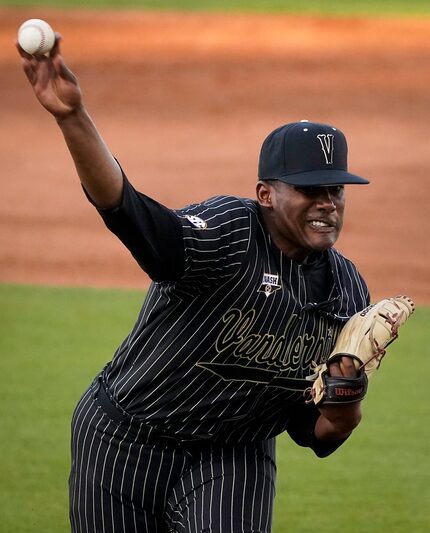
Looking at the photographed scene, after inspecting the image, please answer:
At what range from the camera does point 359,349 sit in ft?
13.5

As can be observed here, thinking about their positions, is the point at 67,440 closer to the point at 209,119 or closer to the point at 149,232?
the point at 149,232

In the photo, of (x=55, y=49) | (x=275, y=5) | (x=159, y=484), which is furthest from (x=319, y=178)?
(x=275, y=5)

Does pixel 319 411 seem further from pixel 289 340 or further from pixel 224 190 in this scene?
pixel 224 190

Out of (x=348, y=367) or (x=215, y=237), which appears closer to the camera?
(x=215, y=237)

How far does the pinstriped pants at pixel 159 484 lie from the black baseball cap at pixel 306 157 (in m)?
0.92

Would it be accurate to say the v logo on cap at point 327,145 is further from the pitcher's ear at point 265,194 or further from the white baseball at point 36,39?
the white baseball at point 36,39

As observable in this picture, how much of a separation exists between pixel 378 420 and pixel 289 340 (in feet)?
12.7

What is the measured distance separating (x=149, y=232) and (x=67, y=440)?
3978 mm

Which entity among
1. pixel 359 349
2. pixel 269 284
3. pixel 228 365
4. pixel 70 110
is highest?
pixel 70 110

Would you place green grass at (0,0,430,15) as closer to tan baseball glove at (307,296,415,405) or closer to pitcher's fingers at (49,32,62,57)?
tan baseball glove at (307,296,415,405)

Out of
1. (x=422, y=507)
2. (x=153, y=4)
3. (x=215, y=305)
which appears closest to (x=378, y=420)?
(x=422, y=507)

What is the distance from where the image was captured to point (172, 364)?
405 cm

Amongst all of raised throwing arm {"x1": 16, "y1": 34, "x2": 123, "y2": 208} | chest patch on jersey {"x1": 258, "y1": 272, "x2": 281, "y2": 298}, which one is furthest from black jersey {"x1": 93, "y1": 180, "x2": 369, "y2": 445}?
raised throwing arm {"x1": 16, "y1": 34, "x2": 123, "y2": 208}

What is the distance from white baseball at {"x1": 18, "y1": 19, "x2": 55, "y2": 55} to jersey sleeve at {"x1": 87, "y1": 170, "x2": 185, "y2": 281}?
0.43 m
